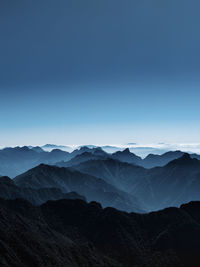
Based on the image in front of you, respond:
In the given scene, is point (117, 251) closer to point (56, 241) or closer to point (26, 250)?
point (56, 241)

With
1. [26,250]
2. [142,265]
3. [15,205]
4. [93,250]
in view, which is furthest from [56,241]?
[15,205]

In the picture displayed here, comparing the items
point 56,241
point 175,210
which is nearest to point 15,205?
point 56,241

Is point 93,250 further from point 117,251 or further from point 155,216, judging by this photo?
point 155,216

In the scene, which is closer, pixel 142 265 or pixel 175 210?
pixel 142 265

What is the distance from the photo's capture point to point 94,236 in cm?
12350

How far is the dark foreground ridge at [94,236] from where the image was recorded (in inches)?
3428

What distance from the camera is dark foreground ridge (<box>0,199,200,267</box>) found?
87.1 m

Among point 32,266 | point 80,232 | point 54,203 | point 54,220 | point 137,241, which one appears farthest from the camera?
point 54,203

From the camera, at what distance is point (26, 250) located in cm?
8362

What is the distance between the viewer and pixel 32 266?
78.1m

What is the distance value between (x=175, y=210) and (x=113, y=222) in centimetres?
3316

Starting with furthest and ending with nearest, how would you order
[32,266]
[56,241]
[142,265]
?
1. [56,241]
2. [142,265]
3. [32,266]

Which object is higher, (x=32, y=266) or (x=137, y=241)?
(x=32, y=266)

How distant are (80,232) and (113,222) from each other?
15.9 metres
